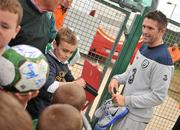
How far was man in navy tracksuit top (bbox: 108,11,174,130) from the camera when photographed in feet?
9.98

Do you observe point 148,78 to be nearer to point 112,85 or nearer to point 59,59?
point 112,85

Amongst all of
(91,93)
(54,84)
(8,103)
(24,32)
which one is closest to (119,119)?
(91,93)

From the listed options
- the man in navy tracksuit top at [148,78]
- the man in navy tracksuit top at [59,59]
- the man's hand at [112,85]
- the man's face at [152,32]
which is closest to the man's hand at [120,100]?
the man in navy tracksuit top at [148,78]

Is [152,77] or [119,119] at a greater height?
[152,77]

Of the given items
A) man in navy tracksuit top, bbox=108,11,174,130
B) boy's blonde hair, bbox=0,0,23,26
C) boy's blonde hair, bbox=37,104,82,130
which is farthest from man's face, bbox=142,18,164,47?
boy's blonde hair, bbox=37,104,82,130

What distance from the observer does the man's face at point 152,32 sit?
3164 mm

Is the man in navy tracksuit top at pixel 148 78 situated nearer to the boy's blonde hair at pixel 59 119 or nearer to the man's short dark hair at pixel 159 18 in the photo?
the man's short dark hair at pixel 159 18

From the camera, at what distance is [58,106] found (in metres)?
1.71

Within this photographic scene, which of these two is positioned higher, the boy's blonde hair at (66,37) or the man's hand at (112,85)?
the boy's blonde hair at (66,37)

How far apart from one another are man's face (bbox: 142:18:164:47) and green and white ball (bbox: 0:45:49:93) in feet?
4.91

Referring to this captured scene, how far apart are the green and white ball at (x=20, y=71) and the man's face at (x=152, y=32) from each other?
1.50m

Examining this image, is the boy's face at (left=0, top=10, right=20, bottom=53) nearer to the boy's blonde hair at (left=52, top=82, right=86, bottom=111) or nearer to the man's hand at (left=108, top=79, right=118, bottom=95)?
the boy's blonde hair at (left=52, top=82, right=86, bottom=111)

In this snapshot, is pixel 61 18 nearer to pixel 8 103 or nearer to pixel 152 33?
pixel 152 33

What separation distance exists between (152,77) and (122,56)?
828 millimetres
